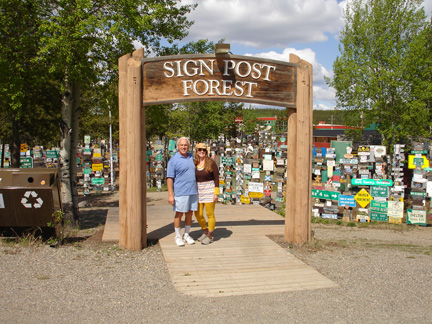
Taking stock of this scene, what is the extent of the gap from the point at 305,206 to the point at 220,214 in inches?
115

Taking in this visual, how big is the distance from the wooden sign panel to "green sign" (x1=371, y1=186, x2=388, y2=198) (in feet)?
20.6

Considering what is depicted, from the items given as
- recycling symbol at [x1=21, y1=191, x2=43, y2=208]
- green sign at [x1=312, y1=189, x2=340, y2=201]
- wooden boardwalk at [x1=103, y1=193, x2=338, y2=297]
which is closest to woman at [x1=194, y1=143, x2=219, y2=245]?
wooden boardwalk at [x1=103, y1=193, x2=338, y2=297]

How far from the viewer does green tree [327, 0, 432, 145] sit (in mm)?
21484

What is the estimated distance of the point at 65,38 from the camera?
32.1 ft

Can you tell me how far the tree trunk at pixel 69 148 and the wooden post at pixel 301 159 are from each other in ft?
23.9

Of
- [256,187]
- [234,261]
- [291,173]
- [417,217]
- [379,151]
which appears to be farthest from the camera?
[379,151]

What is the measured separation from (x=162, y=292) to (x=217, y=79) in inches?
140

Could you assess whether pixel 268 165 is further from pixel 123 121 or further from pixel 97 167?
pixel 97 167

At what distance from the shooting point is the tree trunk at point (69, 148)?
12.0 meters

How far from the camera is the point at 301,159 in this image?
22.9 ft

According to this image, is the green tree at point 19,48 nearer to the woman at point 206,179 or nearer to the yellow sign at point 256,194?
the woman at point 206,179

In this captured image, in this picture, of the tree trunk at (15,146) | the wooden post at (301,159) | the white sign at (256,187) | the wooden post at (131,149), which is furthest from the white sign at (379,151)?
the tree trunk at (15,146)

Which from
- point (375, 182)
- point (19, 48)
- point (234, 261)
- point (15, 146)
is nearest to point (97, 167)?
point (15, 146)

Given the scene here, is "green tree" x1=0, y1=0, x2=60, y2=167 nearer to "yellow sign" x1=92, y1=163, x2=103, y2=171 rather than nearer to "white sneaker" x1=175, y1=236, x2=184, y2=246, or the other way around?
"white sneaker" x1=175, y1=236, x2=184, y2=246
